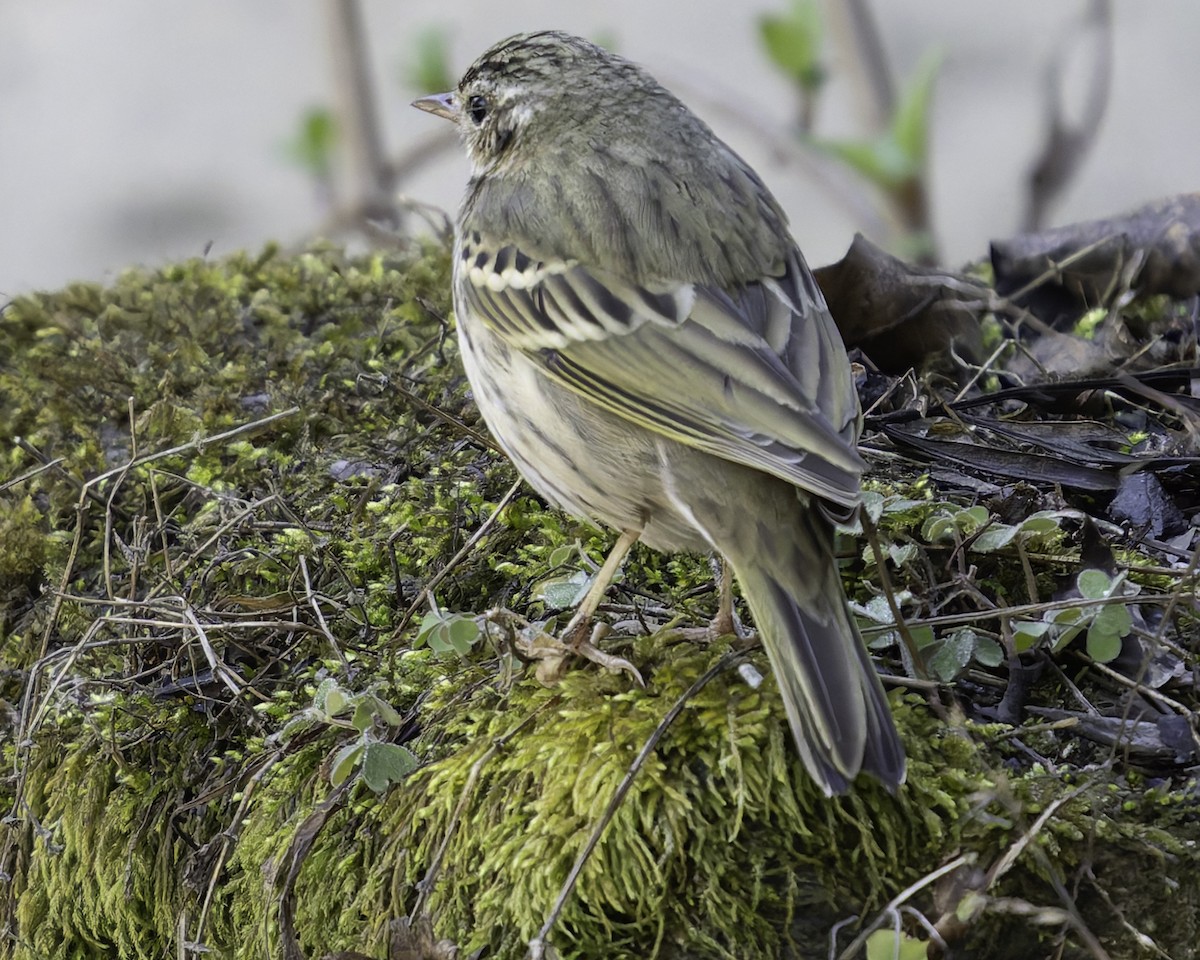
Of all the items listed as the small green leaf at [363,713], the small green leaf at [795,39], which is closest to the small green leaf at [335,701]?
the small green leaf at [363,713]

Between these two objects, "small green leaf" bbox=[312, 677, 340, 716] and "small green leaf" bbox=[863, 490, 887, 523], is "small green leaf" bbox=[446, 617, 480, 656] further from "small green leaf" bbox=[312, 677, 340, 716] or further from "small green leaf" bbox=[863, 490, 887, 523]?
"small green leaf" bbox=[863, 490, 887, 523]

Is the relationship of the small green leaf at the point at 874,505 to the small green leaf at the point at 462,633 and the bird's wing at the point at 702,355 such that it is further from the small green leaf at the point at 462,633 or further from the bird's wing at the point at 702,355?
the small green leaf at the point at 462,633

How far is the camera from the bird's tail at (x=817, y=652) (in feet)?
6.63

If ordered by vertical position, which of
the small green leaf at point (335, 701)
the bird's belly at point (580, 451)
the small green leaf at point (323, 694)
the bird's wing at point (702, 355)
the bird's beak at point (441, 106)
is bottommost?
the small green leaf at point (323, 694)

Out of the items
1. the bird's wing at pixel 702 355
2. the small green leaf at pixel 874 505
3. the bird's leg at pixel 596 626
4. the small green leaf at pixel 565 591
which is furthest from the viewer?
the small green leaf at pixel 874 505

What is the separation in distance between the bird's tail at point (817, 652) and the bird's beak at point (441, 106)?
185 cm

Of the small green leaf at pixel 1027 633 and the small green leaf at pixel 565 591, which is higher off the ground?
the small green leaf at pixel 565 591

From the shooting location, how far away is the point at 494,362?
2.88 metres

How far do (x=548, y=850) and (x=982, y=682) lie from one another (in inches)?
35.1

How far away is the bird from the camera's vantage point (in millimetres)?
2205

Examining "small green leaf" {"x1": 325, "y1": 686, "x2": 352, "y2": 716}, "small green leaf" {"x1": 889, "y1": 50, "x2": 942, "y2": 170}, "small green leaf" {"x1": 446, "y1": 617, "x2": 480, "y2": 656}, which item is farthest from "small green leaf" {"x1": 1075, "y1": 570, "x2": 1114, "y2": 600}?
"small green leaf" {"x1": 889, "y1": 50, "x2": 942, "y2": 170}

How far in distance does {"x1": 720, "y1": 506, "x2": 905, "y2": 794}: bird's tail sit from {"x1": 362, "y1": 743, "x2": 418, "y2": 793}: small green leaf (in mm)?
696

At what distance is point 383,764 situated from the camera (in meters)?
2.36

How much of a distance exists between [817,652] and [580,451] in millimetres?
714
